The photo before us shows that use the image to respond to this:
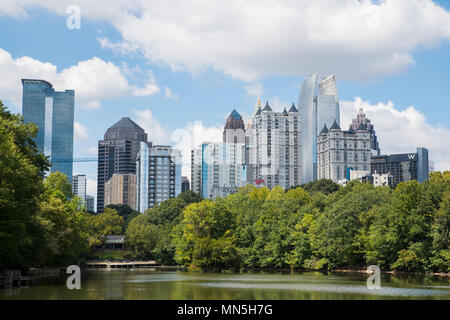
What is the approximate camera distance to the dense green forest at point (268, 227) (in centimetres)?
4534

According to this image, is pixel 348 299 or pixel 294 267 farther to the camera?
pixel 294 267

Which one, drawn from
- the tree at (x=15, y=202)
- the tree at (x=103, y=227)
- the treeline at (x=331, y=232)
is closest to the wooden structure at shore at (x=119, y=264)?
the tree at (x=103, y=227)

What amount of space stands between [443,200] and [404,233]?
5324 millimetres

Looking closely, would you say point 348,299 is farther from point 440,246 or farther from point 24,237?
point 440,246

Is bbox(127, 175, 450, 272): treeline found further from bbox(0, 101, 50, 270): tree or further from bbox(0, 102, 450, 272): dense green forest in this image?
bbox(0, 101, 50, 270): tree

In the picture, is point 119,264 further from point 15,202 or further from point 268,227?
point 15,202

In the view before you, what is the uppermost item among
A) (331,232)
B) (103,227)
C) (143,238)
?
(331,232)

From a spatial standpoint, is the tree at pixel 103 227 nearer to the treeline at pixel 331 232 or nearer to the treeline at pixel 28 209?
the treeline at pixel 28 209

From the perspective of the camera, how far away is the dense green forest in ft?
149

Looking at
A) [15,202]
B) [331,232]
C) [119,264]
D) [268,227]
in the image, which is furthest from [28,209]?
[119,264]

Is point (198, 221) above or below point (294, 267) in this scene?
above

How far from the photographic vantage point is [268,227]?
78.2 metres
